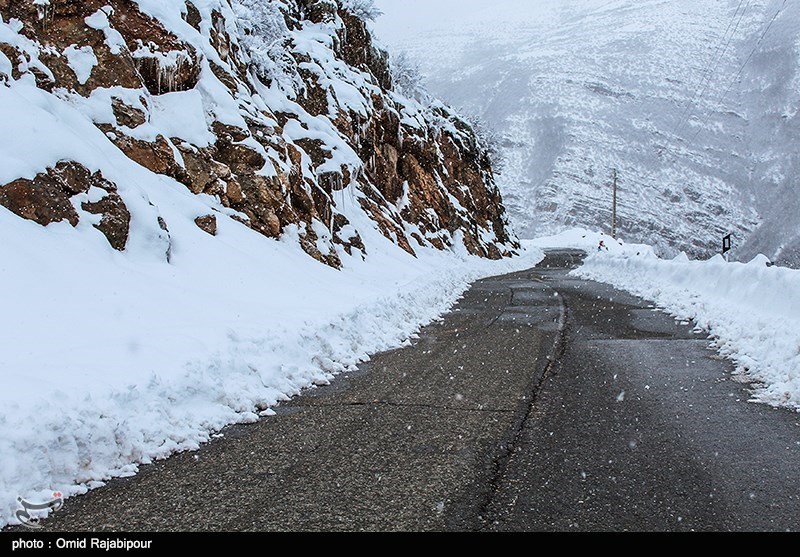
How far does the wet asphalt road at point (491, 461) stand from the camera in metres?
3.40

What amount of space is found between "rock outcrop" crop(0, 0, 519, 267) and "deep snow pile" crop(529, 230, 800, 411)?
916 cm

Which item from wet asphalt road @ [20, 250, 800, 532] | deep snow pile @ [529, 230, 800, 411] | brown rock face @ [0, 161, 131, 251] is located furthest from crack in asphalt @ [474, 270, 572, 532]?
brown rock face @ [0, 161, 131, 251]

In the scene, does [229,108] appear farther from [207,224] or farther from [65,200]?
[65,200]

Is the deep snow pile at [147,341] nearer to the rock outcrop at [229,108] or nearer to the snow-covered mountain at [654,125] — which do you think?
the rock outcrop at [229,108]

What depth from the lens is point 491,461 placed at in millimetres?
4273

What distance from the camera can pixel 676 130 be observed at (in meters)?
139

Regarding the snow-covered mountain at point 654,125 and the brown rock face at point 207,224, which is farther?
the snow-covered mountain at point 654,125

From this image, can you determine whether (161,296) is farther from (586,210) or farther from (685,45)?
(685,45)

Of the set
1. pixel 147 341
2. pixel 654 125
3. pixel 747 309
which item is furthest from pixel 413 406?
pixel 654 125

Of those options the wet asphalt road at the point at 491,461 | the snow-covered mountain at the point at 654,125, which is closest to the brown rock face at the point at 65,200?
the wet asphalt road at the point at 491,461

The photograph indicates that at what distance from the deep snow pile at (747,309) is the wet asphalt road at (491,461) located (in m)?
0.45

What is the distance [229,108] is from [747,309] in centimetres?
1304

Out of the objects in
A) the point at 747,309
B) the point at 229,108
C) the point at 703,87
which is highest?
the point at 703,87

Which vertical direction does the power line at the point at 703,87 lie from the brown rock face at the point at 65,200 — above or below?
above
